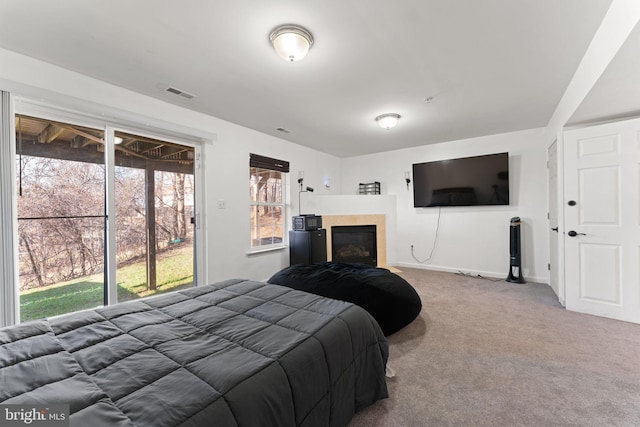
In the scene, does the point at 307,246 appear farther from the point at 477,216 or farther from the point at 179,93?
the point at 477,216

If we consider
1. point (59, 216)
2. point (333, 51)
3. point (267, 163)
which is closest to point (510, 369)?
point (333, 51)

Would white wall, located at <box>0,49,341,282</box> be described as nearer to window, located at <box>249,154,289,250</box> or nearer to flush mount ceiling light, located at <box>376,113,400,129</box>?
window, located at <box>249,154,289,250</box>

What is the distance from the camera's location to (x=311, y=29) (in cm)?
181

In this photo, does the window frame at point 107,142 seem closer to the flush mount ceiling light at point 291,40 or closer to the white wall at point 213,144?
the white wall at point 213,144

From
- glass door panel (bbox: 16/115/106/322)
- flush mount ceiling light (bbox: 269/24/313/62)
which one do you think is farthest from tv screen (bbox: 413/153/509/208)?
glass door panel (bbox: 16/115/106/322)

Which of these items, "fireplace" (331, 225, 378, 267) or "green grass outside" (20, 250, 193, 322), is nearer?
"green grass outside" (20, 250, 193, 322)

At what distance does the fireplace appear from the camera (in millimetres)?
5012

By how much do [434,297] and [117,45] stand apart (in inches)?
159

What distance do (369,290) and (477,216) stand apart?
3.14m

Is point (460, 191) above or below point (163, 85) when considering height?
below

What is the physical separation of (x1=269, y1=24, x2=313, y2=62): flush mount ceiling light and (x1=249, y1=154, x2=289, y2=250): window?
221cm

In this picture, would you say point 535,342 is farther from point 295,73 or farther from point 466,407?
point 295,73

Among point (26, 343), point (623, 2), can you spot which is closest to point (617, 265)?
point (623, 2)
